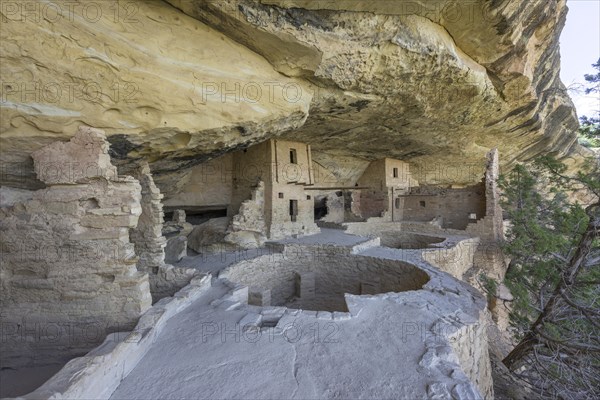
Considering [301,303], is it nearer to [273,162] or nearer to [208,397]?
[273,162]

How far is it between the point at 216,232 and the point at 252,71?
14.9 ft

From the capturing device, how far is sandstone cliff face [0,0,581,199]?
2818mm

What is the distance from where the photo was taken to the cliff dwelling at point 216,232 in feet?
7.63

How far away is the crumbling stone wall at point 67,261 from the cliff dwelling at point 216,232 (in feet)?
0.05

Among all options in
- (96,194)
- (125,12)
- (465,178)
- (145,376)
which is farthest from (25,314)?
(465,178)

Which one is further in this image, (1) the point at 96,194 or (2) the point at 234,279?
(2) the point at 234,279

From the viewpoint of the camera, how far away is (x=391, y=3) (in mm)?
4141

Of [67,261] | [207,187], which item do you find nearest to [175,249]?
[207,187]

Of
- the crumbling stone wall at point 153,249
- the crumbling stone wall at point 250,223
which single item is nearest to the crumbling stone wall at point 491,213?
the crumbling stone wall at point 250,223

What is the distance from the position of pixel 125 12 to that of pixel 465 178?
50.1ft

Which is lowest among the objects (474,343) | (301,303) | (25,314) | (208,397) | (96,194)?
(301,303)

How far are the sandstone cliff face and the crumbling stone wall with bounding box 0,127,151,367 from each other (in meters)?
0.40

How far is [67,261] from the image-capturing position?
9.61ft

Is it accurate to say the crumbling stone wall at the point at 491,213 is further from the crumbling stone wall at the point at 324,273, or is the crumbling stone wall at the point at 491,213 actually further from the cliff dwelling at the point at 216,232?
the crumbling stone wall at the point at 324,273
